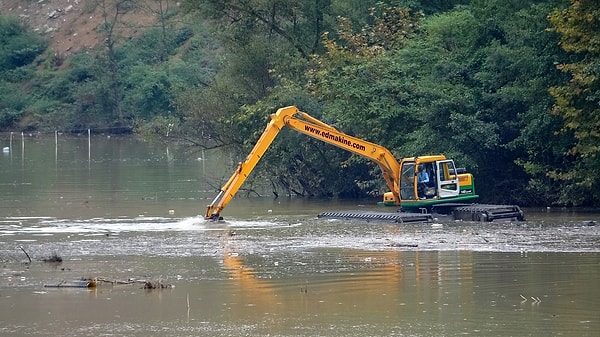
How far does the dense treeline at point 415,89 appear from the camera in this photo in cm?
3509

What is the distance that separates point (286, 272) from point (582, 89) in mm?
12816

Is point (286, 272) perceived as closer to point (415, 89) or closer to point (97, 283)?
point (97, 283)

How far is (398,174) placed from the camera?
1366 inches

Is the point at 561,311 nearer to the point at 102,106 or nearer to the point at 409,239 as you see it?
the point at 409,239

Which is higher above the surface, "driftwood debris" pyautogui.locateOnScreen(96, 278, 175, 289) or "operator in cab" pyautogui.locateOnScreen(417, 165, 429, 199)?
"operator in cab" pyautogui.locateOnScreen(417, 165, 429, 199)

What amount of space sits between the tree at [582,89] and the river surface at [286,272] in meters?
1.59

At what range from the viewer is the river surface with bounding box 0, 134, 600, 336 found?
737 inches

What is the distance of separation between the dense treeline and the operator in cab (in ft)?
8.64

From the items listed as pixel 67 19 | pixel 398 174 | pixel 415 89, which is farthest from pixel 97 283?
pixel 67 19

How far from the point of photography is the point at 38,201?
132 ft

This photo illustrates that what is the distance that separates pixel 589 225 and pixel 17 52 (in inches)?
2927

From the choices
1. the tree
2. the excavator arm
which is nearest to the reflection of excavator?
the excavator arm

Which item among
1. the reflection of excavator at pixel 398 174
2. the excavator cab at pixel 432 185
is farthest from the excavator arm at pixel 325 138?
the excavator cab at pixel 432 185

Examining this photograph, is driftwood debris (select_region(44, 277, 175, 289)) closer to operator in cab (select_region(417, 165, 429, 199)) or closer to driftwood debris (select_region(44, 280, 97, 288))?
driftwood debris (select_region(44, 280, 97, 288))
